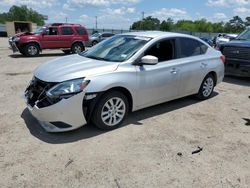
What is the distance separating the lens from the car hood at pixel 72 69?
4.23 meters

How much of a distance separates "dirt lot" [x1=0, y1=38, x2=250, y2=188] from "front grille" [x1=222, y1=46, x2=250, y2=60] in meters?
3.42

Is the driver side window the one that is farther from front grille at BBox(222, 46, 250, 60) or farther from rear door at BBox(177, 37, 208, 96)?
front grille at BBox(222, 46, 250, 60)

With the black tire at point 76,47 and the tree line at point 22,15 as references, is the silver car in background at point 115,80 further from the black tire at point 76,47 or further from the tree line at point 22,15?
the tree line at point 22,15

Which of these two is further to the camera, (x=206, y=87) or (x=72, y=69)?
(x=206, y=87)

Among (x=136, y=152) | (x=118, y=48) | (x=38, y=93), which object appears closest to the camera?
(x=136, y=152)

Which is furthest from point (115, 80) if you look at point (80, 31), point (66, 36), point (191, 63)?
point (80, 31)

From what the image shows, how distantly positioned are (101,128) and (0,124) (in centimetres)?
180

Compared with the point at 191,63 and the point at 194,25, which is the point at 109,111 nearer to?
the point at 191,63

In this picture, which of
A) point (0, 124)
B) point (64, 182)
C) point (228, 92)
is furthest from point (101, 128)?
point (228, 92)

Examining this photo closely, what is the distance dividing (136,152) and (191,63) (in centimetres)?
263

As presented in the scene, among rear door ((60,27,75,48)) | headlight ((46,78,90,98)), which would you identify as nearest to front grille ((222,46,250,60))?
headlight ((46,78,90,98))

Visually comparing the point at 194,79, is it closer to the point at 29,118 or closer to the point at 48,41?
the point at 29,118

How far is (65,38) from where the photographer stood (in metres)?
16.1

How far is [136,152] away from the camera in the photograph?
3963 millimetres
